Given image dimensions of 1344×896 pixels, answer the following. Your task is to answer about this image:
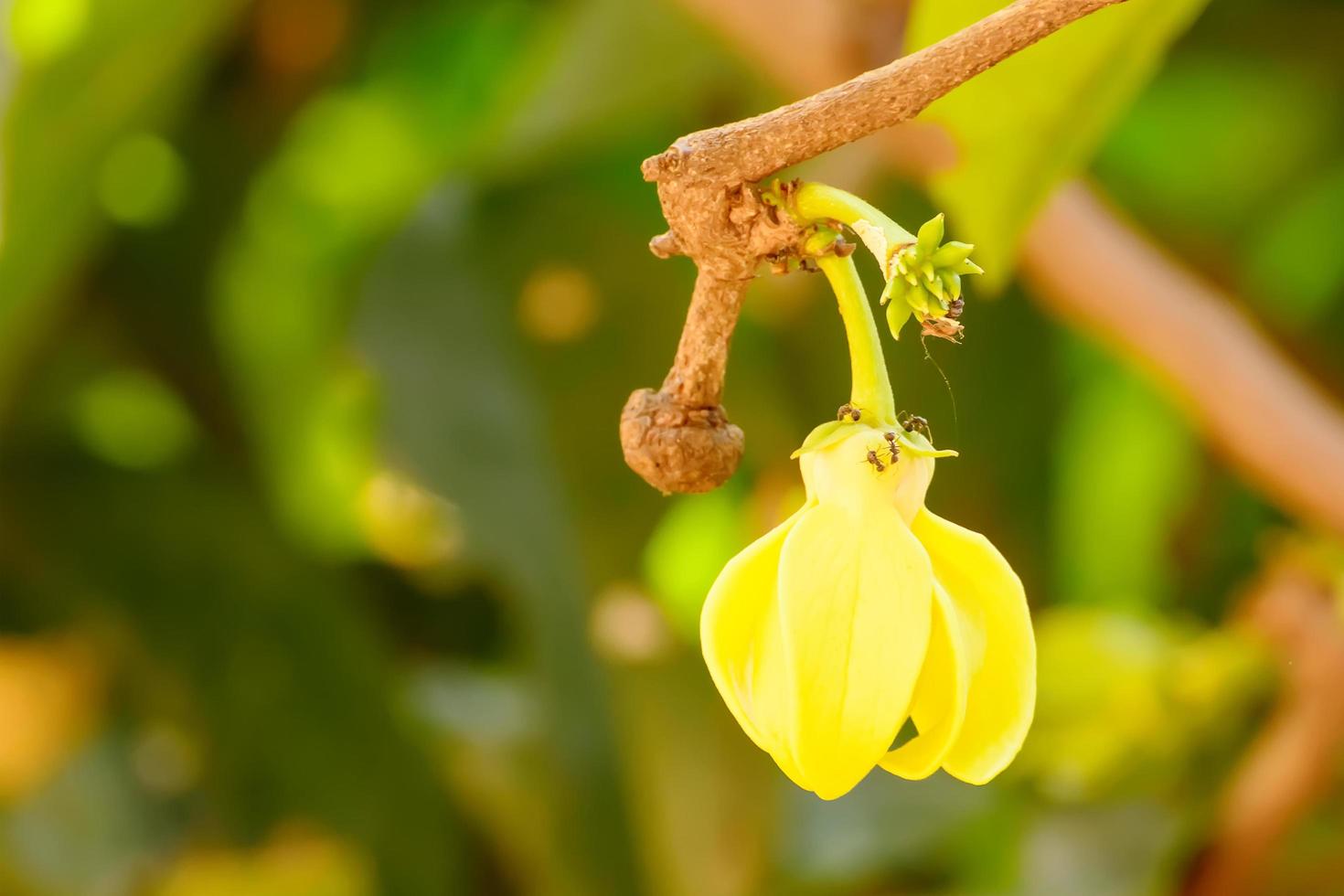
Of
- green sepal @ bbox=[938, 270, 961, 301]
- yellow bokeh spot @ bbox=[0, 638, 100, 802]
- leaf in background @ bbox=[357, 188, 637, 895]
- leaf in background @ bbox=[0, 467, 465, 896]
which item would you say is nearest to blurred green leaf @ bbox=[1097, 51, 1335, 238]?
leaf in background @ bbox=[357, 188, 637, 895]

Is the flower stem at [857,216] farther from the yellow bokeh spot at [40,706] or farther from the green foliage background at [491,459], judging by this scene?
the yellow bokeh spot at [40,706]

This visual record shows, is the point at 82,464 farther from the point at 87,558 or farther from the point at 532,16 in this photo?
the point at 532,16

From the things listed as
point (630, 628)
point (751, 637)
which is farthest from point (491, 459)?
point (751, 637)

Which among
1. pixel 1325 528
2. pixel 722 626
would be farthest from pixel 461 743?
pixel 722 626

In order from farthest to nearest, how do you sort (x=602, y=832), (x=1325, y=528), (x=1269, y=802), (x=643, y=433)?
(x=602, y=832) → (x=1269, y=802) → (x=1325, y=528) → (x=643, y=433)

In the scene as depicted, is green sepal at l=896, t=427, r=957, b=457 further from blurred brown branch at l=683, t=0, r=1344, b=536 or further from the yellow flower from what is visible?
blurred brown branch at l=683, t=0, r=1344, b=536

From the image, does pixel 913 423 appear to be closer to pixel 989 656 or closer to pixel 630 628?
pixel 989 656
